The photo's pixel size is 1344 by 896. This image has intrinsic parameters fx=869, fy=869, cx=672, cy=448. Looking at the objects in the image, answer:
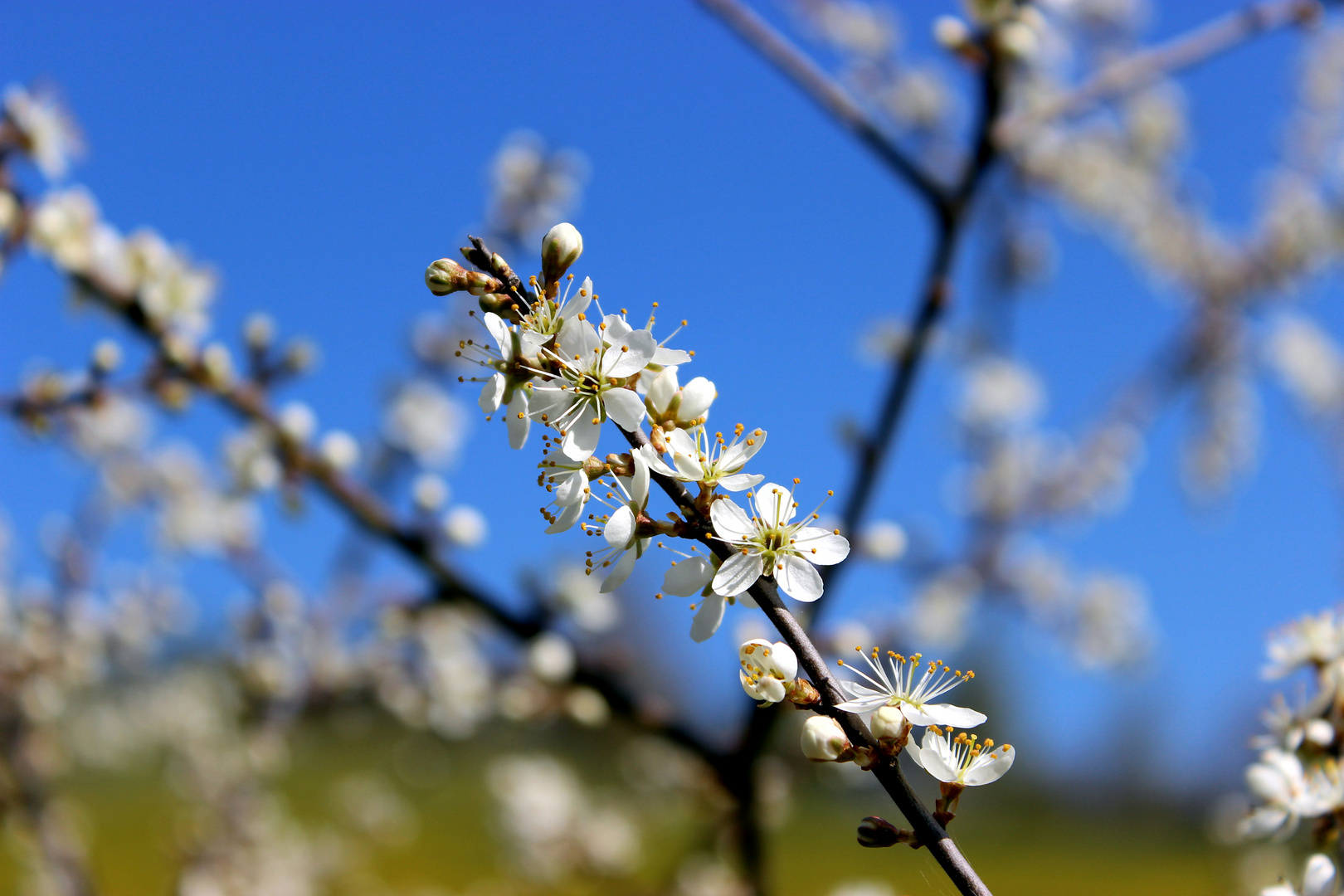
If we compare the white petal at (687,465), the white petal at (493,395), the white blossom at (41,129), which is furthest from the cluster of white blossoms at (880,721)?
the white blossom at (41,129)

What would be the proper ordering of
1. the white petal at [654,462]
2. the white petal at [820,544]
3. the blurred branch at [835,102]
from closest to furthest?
the white petal at [654,462]
the white petal at [820,544]
the blurred branch at [835,102]

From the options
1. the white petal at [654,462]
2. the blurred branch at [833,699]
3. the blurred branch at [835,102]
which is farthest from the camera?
the blurred branch at [835,102]

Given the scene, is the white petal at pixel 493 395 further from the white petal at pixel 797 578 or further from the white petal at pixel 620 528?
the white petal at pixel 797 578

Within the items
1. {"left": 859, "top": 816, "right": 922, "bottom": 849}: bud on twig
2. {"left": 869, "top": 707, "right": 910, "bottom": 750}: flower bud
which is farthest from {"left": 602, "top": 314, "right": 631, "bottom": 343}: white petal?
{"left": 859, "top": 816, "right": 922, "bottom": 849}: bud on twig

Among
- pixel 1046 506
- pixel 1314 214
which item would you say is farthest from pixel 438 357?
pixel 1314 214

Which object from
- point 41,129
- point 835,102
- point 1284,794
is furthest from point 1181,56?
point 41,129
